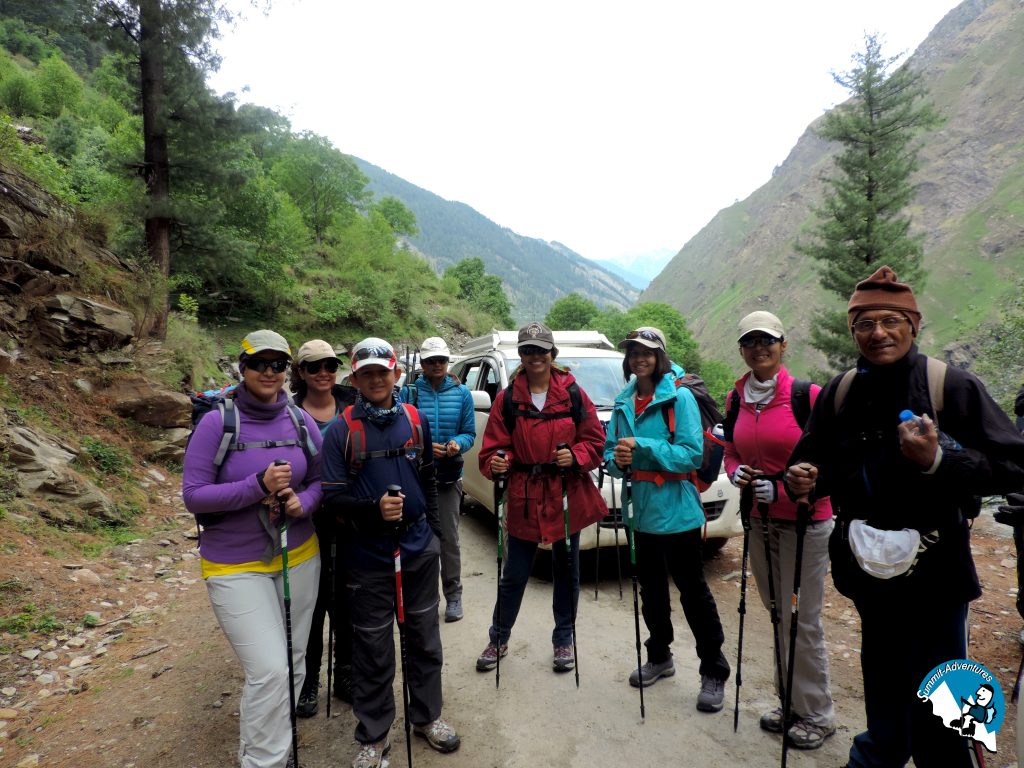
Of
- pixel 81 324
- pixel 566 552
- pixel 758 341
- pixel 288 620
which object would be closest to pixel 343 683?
pixel 288 620

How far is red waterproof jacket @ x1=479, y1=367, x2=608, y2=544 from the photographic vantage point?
374 centimetres

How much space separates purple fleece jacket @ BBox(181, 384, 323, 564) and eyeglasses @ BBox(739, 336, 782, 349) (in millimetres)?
2564

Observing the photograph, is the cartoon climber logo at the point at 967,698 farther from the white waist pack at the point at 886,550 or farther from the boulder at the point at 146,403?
the boulder at the point at 146,403

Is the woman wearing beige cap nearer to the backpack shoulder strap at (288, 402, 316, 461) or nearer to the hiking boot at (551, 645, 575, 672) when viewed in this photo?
the backpack shoulder strap at (288, 402, 316, 461)

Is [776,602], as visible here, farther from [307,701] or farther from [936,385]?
[307,701]

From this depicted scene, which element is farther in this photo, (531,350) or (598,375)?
(598,375)

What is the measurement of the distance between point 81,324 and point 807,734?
34.5 feet

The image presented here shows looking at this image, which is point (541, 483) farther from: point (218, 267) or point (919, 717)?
point (218, 267)

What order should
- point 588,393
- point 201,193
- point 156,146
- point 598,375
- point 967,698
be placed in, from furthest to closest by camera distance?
point 201,193 < point 156,146 < point 598,375 < point 588,393 < point 967,698

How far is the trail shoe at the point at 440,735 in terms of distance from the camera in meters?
3.13

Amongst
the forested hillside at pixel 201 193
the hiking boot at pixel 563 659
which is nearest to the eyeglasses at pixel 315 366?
the hiking boot at pixel 563 659

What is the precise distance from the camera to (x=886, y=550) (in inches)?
81.4

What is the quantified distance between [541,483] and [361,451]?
1.33 m

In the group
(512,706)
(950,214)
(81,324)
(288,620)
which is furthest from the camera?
(950,214)
